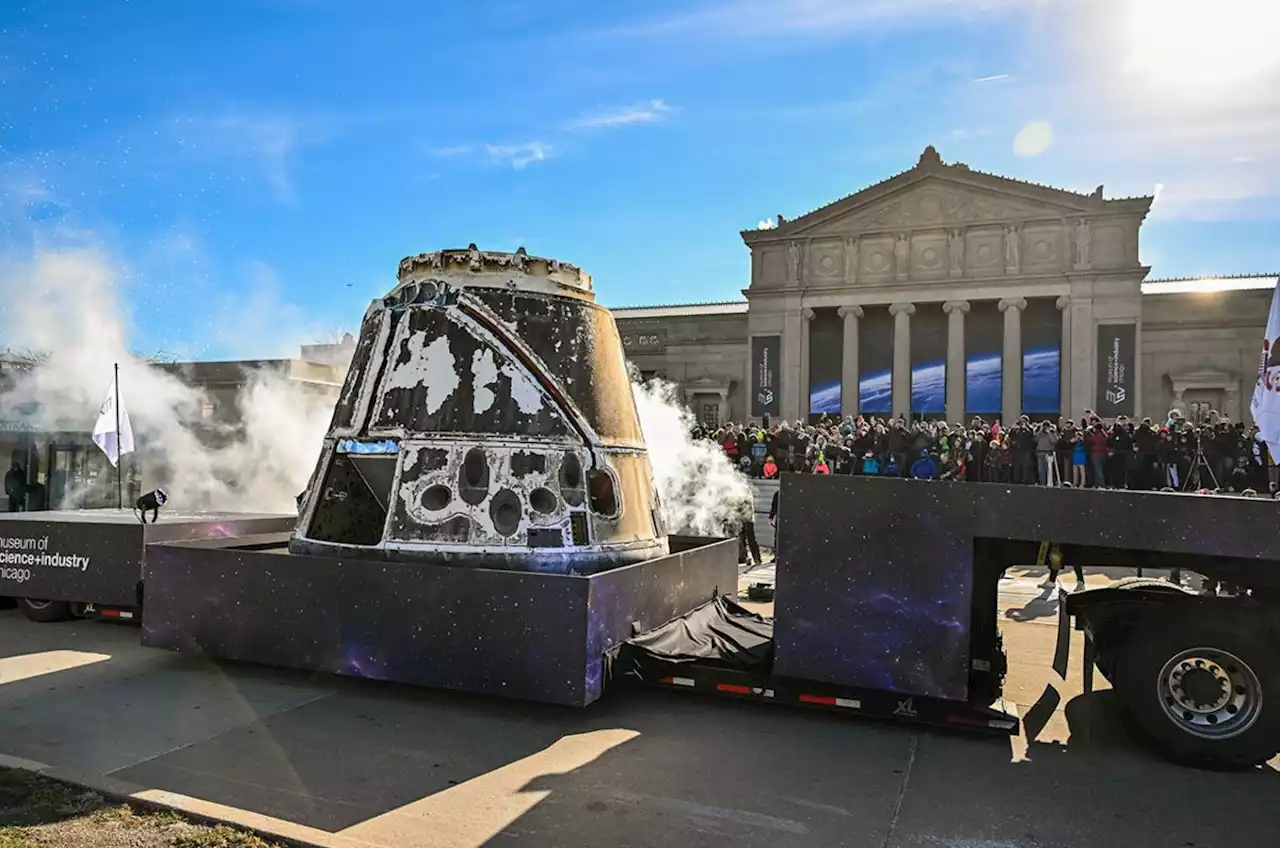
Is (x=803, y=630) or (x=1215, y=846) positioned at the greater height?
(x=803, y=630)

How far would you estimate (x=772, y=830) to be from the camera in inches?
189

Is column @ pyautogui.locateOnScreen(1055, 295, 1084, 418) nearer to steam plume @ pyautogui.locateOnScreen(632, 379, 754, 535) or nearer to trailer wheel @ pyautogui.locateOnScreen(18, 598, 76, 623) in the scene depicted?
steam plume @ pyautogui.locateOnScreen(632, 379, 754, 535)

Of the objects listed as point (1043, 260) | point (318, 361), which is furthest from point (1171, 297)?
point (318, 361)

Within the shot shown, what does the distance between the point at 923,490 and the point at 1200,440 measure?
1566 cm

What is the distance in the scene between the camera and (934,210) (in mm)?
44125

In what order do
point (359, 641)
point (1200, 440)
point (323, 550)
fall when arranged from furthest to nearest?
point (1200, 440) < point (323, 550) < point (359, 641)

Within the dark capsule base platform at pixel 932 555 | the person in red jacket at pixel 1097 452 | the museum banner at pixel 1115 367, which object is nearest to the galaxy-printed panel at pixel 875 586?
the dark capsule base platform at pixel 932 555

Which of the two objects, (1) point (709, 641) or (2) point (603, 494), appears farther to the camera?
(2) point (603, 494)

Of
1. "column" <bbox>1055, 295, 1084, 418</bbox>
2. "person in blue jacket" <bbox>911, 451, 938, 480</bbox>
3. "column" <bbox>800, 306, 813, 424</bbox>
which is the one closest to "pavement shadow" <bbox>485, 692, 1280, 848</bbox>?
"person in blue jacket" <bbox>911, 451, 938, 480</bbox>

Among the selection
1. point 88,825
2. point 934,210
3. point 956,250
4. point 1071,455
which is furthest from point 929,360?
point 88,825

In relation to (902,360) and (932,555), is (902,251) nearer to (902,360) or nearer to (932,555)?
(902,360)

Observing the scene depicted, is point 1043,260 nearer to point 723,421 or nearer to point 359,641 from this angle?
point 723,421

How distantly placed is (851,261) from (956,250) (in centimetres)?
495

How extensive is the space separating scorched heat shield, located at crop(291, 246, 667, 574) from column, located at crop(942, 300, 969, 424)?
37.6 m
